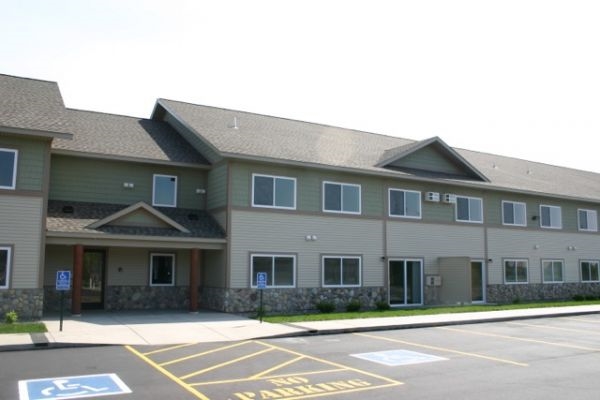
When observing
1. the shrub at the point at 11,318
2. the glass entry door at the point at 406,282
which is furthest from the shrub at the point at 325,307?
the shrub at the point at 11,318

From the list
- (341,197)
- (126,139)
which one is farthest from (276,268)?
(126,139)

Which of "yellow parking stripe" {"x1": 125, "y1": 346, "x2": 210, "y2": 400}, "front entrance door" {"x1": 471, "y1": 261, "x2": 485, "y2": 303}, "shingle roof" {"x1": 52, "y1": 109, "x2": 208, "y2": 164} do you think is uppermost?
"shingle roof" {"x1": 52, "y1": 109, "x2": 208, "y2": 164}

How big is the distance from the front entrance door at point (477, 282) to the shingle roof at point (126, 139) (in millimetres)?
13005

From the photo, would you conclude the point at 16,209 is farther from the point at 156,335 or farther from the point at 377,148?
the point at 377,148

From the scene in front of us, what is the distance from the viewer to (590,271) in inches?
1225

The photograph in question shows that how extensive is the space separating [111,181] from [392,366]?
13.4 meters

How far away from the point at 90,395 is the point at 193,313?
11.2m

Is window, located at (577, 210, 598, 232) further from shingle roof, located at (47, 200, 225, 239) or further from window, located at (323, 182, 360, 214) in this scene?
shingle roof, located at (47, 200, 225, 239)

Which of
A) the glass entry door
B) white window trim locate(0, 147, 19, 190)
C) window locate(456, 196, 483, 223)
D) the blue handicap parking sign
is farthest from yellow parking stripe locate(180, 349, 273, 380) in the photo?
window locate(456, 196, 483, 223)

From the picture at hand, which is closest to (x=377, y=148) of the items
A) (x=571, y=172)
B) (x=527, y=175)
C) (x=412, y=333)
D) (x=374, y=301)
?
(x=374, y=301)

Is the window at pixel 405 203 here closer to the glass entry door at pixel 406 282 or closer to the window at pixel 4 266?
the glass entry door at pixel 406 282

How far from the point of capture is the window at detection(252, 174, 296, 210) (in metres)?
20.7

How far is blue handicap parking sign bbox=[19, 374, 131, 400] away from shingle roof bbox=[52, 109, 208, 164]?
1169cm

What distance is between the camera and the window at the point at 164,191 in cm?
2136
